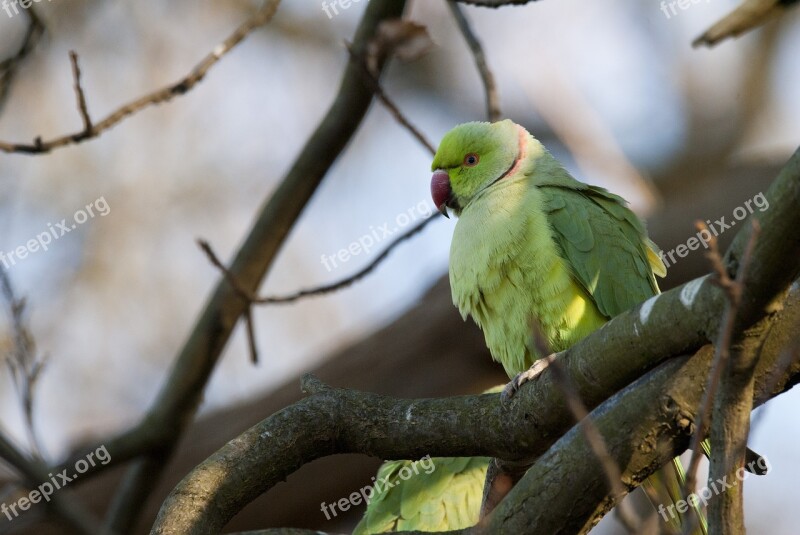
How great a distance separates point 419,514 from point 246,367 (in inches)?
245

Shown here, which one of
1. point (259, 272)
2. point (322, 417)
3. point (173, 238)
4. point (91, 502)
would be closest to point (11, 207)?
point (173, 238)

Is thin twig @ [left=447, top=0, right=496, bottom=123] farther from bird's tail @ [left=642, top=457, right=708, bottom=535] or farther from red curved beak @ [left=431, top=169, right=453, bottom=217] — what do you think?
bird's tail @ [left=642, top=457, right=708, bottom=535]

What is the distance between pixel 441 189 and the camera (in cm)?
389

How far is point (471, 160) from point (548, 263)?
2.91ft

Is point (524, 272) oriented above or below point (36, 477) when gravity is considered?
below

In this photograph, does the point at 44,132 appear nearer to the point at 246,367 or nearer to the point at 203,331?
the point at 246,367

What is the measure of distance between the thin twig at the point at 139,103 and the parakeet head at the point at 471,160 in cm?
104

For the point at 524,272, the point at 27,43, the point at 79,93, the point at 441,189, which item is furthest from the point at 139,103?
the point at 524,272

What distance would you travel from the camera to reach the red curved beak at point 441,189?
3891 mm

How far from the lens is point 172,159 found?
9664 mm

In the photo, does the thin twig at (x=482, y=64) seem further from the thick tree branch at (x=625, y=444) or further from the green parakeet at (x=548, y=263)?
the thick tree branch at (x=625, y=444)

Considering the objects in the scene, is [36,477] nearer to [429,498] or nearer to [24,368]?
[24,368]

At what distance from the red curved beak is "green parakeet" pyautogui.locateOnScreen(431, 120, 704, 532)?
33cm

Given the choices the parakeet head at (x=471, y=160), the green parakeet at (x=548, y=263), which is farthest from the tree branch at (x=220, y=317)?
the green parakeet at (x=548, y=263)
